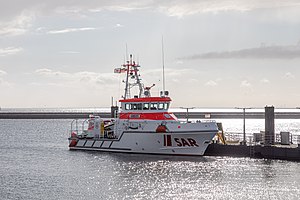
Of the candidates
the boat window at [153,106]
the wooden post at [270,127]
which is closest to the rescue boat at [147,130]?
the boat window at [153,106]

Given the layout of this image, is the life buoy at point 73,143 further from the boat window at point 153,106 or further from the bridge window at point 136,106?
the boat window at point 153,106

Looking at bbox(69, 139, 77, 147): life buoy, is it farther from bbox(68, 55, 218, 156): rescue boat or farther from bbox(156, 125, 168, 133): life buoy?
bbox(156, 125, 168, 133): life buoy

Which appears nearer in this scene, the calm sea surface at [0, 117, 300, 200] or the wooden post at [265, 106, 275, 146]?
the calm sea surface at [0, 117, 300, 200]

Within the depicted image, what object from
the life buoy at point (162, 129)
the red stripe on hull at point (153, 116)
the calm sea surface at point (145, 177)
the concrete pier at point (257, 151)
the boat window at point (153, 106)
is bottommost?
the calm sea surface at point (145, 177)

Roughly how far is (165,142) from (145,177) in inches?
419

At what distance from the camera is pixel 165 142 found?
Answer: 145 ft

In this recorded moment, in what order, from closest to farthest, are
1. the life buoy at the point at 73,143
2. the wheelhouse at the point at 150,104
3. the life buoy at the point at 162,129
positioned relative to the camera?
1. the life buoy at the point at 162,129
2. the wheelhouse at the point at 150,104
3. the life buoy at the point at 73,143

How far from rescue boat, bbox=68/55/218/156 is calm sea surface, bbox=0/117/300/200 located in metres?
1.17

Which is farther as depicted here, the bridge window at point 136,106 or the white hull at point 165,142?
the bridge window at point 136,106

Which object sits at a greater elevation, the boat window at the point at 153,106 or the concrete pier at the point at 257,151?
the boat window at the point at 153,106

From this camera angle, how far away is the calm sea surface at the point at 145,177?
93.5 feet

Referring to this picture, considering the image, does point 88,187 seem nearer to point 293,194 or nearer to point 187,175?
point 187,175

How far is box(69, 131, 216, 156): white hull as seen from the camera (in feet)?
142

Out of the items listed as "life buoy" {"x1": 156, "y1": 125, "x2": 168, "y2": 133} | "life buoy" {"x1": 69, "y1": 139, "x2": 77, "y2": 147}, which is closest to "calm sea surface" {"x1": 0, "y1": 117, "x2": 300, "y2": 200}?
"life buoy" {"x1": 156, "y1": 125, "x2": 168, "y2": 133}
